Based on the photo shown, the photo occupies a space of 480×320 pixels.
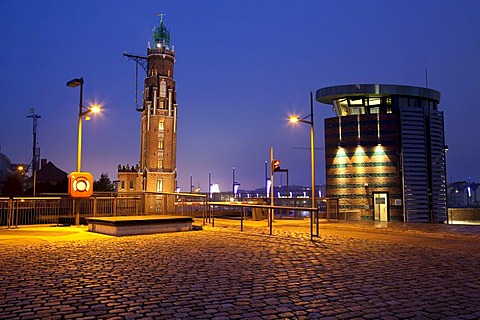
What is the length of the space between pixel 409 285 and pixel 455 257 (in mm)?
4276

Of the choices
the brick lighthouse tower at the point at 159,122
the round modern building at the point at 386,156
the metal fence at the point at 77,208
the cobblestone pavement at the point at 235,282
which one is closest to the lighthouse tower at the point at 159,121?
the brick lighthouse tower at the point at 159,122

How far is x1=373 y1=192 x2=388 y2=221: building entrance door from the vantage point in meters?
31.4

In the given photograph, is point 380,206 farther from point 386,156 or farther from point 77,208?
point 77,208

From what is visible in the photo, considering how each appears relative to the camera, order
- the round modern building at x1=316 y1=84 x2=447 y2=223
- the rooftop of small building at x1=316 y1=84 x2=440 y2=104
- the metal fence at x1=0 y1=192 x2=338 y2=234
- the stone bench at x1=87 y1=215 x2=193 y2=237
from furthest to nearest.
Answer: the rooftop of small building at x1=316 y1=84 x2=440 y2=104, the round modern building at x1=316 y1=84 x2=447 y2=223, the metal fence at x1=0 y1=192 x2=338 y2=234, the stone bench at x1=87 y1=215 x2=193 y2=237

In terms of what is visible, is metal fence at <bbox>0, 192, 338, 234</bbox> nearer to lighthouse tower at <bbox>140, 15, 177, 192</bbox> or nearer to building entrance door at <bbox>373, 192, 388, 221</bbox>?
building entrance door at <bbox>373, 192, 388, 221</bbox>

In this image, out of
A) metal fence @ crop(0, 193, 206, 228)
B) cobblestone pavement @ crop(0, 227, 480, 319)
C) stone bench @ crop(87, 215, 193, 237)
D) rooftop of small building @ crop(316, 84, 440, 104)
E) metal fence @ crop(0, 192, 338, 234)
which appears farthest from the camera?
rooftop of small building @ crop(316, 84, 440, 104)

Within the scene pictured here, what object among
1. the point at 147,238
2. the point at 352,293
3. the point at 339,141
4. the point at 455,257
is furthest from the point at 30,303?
the point at 339,141

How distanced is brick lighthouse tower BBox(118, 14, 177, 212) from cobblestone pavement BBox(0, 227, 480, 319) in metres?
81.5

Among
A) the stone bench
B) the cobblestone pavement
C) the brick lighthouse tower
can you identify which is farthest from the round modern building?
the brick lighthouse tower

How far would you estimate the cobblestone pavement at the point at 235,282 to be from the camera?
220 inches

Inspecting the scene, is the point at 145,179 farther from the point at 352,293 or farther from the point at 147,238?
the point at 352,293

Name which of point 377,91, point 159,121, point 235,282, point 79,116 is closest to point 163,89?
point 159,121

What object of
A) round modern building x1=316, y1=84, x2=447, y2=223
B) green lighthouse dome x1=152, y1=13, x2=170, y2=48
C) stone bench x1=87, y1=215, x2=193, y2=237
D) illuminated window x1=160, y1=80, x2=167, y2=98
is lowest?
stone bench x1=87, y1=215, x2=193, y2=237

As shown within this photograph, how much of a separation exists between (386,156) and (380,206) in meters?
3.88
